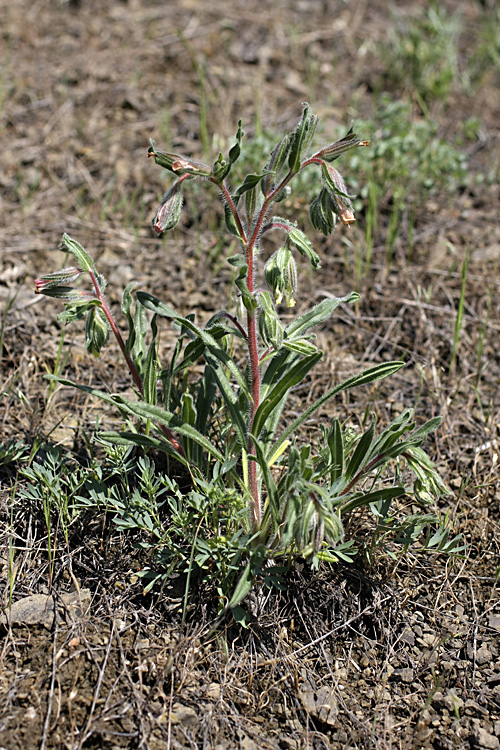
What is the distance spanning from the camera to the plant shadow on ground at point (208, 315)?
2.35 m

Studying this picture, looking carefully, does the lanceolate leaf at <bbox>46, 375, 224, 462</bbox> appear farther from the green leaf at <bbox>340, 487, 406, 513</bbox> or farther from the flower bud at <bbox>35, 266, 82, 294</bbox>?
the green leaf at <bbox>340, 487, 406, 513</bbox>

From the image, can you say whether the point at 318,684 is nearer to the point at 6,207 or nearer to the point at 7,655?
the point at 7,655

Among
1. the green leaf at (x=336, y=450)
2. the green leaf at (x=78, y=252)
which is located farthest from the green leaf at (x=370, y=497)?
the green leaf at (x=78, y=252)

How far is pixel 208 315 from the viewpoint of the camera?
394 cm

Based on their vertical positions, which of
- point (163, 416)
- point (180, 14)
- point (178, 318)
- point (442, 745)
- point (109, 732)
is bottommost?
point (442, 745)

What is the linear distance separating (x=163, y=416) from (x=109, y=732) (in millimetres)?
1073

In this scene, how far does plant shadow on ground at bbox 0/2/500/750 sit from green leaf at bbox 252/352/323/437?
598 millimetres

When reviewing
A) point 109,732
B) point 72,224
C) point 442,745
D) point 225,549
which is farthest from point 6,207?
point 442,745

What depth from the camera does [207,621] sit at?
8.25ft

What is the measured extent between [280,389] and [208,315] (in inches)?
56.4

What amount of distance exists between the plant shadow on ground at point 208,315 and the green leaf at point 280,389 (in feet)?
1.96

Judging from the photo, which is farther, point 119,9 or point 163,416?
point 119,9

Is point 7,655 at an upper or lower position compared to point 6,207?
lower

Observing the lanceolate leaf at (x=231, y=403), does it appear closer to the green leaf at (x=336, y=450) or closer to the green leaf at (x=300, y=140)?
the green leaf at (x=336, y=450)
